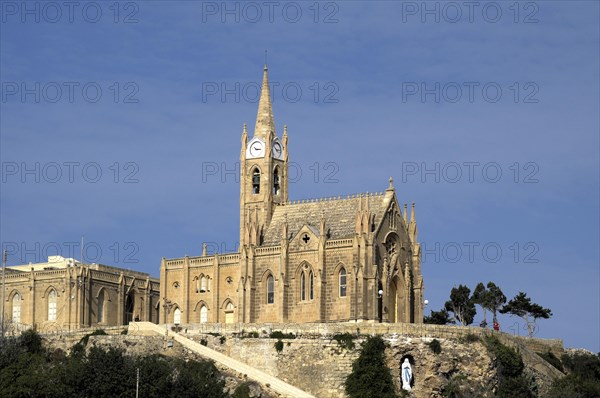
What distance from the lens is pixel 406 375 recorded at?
4252 inches

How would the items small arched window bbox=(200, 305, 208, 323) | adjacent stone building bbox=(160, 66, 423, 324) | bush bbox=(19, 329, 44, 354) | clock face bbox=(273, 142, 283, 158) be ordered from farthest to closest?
clock face bbox=(273, 142, 283, 158) < small arched window bbox=(200, 305, 208, 323) < adjacent stone building bbox=(160, 66, 423, 324) < bush bbox=(19, 329, 44, 354)

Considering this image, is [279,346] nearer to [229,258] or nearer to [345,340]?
[345,340]

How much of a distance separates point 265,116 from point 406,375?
3141cm

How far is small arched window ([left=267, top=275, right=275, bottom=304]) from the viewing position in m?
122

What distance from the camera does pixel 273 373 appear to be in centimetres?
10881

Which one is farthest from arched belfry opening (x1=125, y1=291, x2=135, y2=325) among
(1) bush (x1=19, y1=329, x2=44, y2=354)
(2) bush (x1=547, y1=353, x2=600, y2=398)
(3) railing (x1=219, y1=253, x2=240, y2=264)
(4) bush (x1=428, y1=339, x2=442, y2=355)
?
(2) bush (x1=547, y1=353, x2=600, y2=398)

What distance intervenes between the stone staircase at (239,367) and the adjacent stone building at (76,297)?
18.3m

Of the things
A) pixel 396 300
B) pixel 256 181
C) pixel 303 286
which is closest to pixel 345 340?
pixel 303 286

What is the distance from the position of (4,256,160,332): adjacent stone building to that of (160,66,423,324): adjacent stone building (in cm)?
548

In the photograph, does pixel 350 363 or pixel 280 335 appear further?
pixel 280 335

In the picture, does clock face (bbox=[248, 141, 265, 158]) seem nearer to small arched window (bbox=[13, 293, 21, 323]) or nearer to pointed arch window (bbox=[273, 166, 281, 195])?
pointed arch window (bbox=[273, 166, 281, 195])

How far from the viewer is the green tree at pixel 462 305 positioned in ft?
444

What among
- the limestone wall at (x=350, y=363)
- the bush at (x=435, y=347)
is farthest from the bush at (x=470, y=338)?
the bush at (x=435, y=347)

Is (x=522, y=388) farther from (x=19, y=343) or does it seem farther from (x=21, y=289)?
(x=21, y=289)
